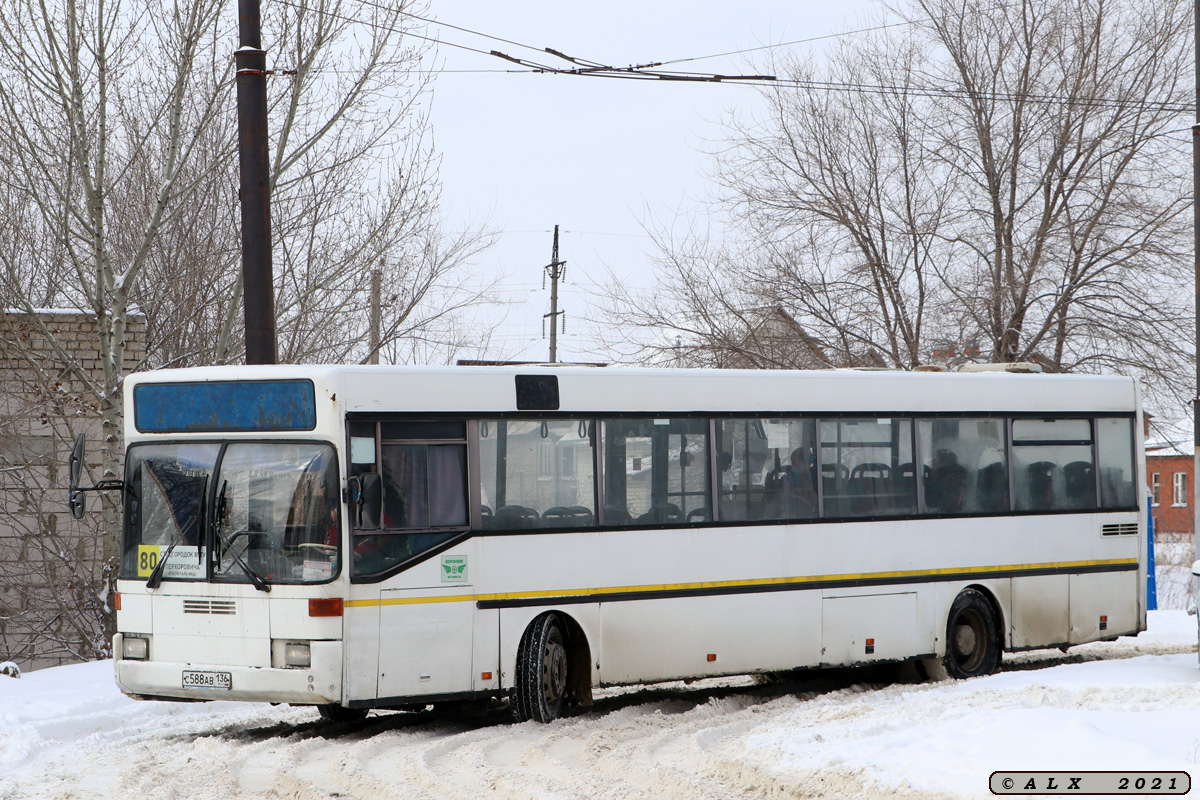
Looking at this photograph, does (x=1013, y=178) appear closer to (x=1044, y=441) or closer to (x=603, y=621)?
(x=1044, y=441)

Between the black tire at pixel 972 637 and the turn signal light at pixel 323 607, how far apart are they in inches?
237

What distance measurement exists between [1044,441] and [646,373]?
15.0 ft

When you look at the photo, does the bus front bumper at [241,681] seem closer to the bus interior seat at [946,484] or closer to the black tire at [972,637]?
the bus interior seat at [946,484]

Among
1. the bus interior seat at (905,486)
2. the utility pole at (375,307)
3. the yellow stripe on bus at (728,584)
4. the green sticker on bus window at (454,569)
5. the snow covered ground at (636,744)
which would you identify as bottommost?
the snow covered ground at (636,744)

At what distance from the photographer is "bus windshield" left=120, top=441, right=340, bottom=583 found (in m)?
9.15

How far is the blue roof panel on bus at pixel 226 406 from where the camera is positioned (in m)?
9.30

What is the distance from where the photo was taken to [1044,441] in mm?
13008

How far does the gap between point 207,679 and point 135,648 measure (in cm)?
67

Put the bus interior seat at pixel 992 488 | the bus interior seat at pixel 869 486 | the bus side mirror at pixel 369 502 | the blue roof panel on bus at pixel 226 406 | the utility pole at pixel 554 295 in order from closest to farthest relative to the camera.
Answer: the bus side mirror at pixel 369 502, the blue roof panel on bus at pixel 226 406, the bus interior seat at pixel 869 486, the bus interior seat at pixel 992 488, the utility pole at pixel 554 295

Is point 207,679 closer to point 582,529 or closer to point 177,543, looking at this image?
point 177,543

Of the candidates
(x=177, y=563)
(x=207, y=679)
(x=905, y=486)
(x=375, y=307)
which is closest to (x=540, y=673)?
(x=207, y=679)

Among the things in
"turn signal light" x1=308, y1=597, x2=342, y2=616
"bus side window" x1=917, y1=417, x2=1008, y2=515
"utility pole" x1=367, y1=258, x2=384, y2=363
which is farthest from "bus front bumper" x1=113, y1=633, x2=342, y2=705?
"utility pole" x1=367, y1=258, x2=384, y2=363

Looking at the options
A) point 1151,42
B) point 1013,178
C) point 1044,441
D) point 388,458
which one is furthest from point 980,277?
point 388,458

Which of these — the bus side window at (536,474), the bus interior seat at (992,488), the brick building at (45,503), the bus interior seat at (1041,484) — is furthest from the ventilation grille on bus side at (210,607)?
the brick building at (45,503)
